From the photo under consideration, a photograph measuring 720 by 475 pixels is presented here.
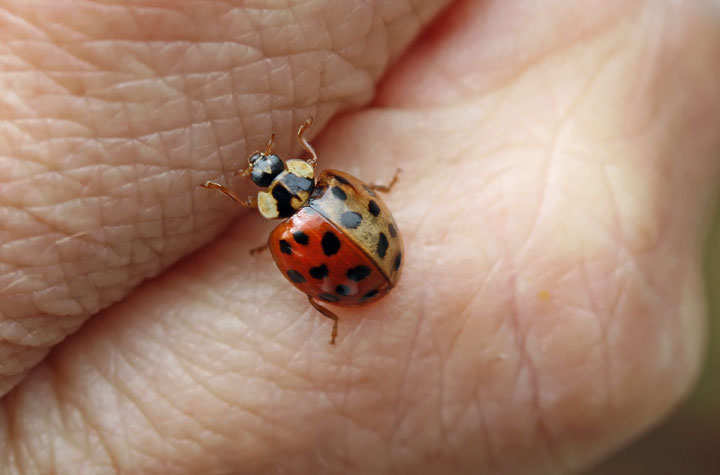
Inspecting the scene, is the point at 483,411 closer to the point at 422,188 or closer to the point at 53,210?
the point at 422,188

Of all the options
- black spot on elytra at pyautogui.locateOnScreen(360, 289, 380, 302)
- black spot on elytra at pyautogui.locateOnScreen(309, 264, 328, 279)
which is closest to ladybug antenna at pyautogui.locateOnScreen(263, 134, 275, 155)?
black spot on elytra at pyautogui.locateOnScreen(309, 264, 328, 279)

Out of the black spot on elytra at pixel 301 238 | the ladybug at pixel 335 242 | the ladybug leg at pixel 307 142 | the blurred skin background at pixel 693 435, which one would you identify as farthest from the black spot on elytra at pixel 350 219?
the blurred skin background at pixel 693 435

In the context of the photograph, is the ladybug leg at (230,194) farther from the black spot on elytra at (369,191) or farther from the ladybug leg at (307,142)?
the black spot on elytra at (369,191)

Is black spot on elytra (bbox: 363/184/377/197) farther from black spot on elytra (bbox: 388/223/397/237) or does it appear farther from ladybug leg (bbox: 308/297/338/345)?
ladybug leg (bbox: 308/297/338/345)

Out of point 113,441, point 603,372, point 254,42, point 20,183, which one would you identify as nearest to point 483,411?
point 603,372

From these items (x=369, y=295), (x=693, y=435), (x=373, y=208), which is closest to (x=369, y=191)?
(x=373, y=208)

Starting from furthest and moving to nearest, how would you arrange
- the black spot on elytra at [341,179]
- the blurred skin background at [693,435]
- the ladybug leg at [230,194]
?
the blurred skin background at [693,435]
the black spot on elytra at [341,179]
the ladybug leg at [230,194]
